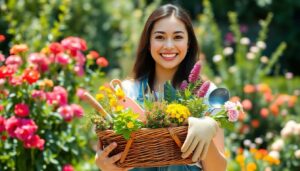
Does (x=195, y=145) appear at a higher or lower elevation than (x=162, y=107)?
lower

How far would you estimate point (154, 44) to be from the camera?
256 centimetres

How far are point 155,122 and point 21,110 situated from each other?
4.64 ft

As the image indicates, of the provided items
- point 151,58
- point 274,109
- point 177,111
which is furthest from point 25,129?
point 274,109

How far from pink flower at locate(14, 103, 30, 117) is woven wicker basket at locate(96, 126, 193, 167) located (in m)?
1.29

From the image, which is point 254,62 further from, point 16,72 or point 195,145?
point 195,145

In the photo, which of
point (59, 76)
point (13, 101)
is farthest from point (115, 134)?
point (59, 76)

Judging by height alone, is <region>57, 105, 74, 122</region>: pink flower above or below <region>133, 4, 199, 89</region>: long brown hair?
below

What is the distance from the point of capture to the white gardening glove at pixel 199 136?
225cm

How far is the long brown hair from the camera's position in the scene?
8.53ft

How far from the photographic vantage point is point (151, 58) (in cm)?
273

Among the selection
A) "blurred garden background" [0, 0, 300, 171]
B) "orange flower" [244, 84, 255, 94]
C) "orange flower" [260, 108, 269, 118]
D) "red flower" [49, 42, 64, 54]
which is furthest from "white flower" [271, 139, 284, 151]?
"red flower" [49, 42, 64, 54]

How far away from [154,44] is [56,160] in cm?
148

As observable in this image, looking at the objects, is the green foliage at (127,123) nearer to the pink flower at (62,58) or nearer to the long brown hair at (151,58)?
the long brown hair at (151,58)

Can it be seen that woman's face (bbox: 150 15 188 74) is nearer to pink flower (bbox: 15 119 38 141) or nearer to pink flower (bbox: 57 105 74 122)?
pink flower (bbox: 15 119 38 141)
